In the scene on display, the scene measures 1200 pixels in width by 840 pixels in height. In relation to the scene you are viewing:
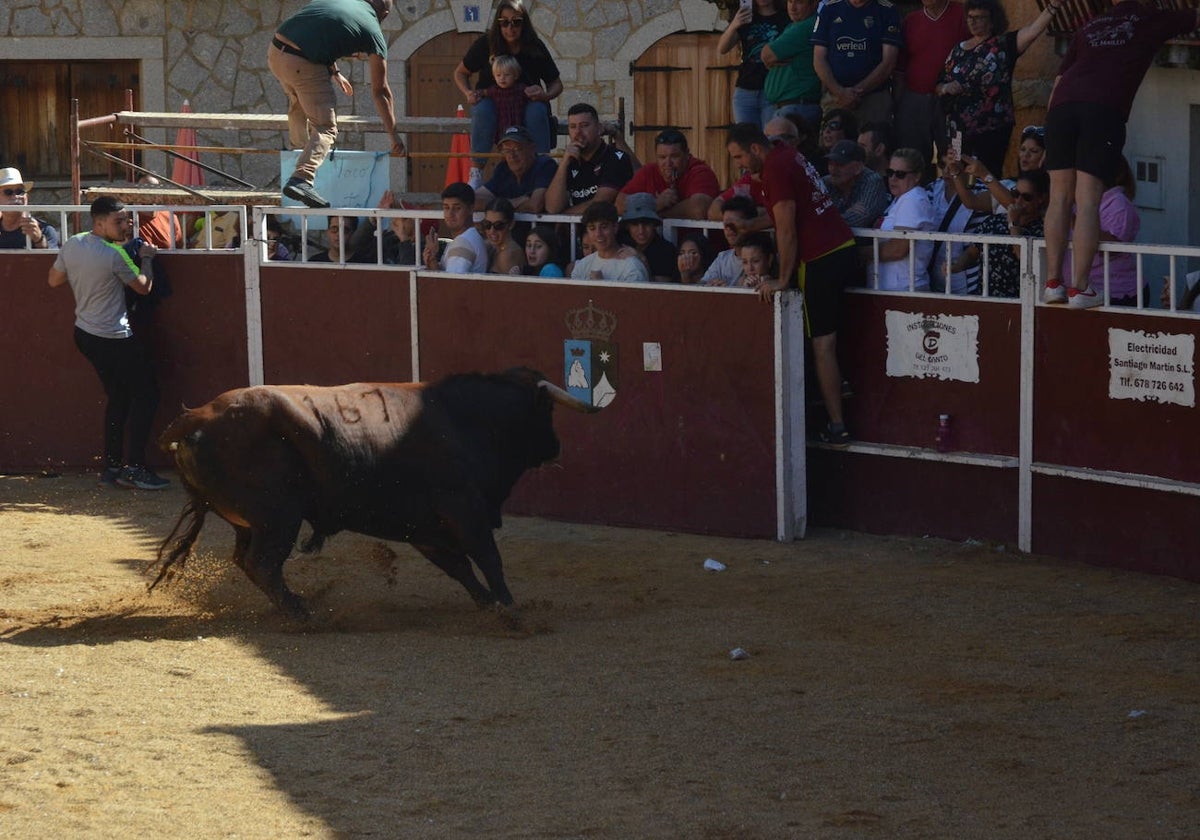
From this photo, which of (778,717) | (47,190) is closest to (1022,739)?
(778,717)

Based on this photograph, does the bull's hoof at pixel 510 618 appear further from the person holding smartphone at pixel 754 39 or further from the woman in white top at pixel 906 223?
the person holding smartphone at pixel 754 39

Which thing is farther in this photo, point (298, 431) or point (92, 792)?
point (298, 431)

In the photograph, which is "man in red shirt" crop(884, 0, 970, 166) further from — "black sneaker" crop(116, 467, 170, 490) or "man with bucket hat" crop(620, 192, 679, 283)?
"black sneaker" crop(116, 467, 170, 490)

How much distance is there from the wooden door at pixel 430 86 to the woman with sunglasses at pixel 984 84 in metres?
11.0

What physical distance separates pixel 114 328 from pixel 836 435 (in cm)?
473

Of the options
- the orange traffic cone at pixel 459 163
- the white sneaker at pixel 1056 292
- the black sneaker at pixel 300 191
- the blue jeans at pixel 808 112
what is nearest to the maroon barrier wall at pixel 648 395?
the black sneaker at pixel 300 191

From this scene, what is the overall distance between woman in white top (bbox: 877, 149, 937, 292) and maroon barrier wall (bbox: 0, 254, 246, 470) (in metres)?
4.55

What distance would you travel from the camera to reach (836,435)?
35.7 ft

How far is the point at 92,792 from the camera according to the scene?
6508mm

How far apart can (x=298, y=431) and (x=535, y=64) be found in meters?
4.63

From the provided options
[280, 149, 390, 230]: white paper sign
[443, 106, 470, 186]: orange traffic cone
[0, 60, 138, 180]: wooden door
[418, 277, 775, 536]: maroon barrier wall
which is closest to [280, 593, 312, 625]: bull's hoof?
[418, 277, 775, 536]: maroon barrier wall

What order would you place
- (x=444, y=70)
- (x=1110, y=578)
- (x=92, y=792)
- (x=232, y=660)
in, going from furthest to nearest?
(x=444, y=70) → (x=1110, y=578) → (x=232, y=660) → (x=92, y=792)

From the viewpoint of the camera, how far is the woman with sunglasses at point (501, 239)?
11.5 m

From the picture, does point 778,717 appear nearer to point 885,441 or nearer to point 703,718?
point 703,718
